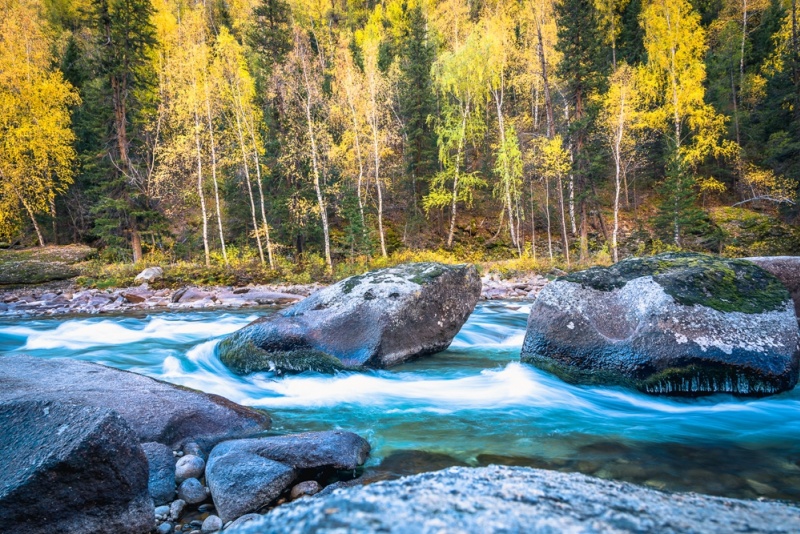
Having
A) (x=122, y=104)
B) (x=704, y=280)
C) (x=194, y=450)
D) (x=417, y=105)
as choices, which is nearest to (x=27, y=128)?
Answer: (x=122, y=104)

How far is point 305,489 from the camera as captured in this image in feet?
10.0

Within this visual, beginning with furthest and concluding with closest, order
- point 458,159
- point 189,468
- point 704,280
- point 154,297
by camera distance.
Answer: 1. point 458,159
2. point 154,297
3. point 704,280
4. point 189,468

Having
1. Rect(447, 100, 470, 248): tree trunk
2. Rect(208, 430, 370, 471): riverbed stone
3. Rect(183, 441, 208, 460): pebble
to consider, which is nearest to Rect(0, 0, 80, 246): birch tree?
Rect(447, 100, 470, 248): tree trunk

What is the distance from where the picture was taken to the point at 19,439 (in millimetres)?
2564

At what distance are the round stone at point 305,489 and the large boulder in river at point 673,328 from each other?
12.0 ft

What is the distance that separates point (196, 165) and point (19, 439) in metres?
18.4

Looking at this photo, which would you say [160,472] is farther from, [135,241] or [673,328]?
[135,241]

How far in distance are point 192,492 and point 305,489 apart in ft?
2.54

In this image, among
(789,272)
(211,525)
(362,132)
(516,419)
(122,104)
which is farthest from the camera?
(362,132)

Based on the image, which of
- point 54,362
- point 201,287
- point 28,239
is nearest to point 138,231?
point 201,287

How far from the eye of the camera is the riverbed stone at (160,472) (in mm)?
3002

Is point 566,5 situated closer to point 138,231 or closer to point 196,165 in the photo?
point 196,165

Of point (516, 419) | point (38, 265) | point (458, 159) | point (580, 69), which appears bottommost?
point (516, 419)

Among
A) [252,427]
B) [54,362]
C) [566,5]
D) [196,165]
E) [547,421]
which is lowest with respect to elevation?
[547,421]
